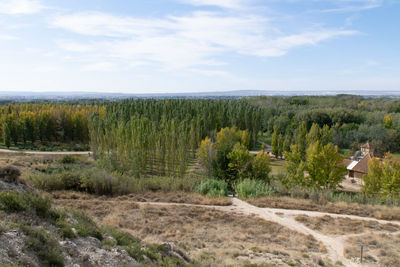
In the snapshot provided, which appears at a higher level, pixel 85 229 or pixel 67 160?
pixel 85 229

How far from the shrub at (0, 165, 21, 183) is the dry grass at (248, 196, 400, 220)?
13524 millimetres

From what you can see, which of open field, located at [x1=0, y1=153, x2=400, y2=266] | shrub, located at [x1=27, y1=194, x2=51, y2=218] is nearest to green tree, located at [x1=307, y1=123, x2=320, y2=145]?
open field, located at [x1=0, y1=153, x2=400, y2=266]

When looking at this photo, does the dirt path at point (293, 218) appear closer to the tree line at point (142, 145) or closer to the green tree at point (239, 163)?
the green tree at point (239, 163)

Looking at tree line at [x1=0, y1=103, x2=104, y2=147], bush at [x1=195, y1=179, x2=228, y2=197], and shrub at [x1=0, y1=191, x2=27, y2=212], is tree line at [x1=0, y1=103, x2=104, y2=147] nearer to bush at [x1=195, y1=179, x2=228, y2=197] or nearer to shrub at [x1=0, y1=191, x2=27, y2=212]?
→ bush at [x1=195, y1=179, x2=228, y2=197]

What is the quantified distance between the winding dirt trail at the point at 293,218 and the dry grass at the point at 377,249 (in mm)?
405

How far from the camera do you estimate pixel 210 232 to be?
13.6 metres

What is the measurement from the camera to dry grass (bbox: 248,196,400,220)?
16.9 m

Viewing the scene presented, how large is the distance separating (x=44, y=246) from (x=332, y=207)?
657 inches

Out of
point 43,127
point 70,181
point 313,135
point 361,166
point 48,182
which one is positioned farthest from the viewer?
Result: point 43,127

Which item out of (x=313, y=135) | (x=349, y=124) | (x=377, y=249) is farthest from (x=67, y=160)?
(x=349, y=124)

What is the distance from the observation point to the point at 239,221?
15422 mm

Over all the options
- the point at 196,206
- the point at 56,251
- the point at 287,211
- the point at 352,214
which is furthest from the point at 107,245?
the point at 352,214

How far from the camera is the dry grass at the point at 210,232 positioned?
11.0 m

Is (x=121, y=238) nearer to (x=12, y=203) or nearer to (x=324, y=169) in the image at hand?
(x=12, y=203)
